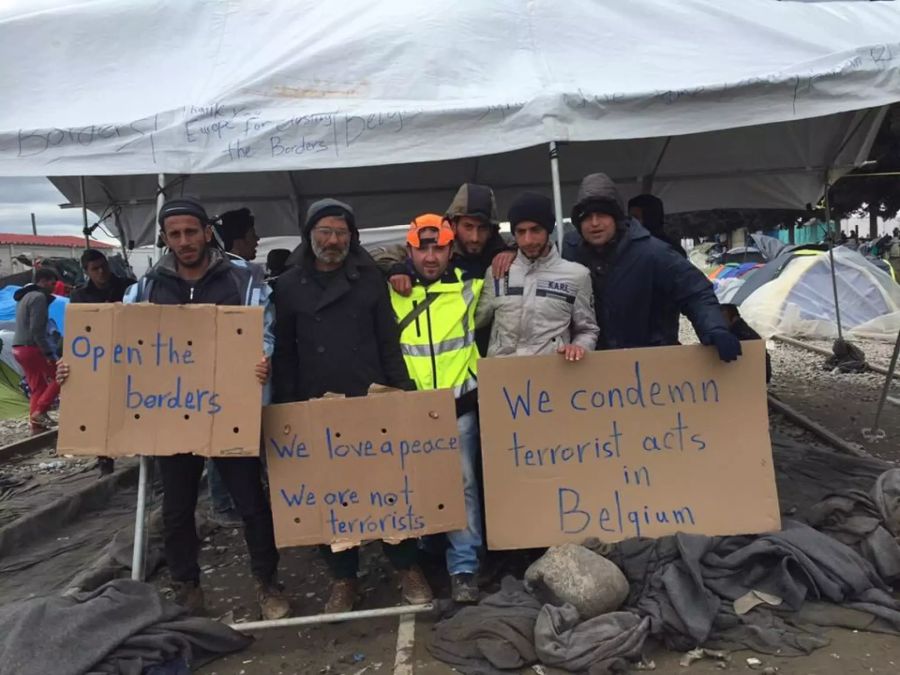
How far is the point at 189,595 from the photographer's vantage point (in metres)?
3.24

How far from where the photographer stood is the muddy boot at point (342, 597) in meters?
3.21

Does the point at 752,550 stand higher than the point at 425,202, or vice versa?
the point at 425,202

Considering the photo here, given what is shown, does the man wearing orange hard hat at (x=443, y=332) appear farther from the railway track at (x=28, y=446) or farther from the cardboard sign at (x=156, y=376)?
the railway track at (x=28, y=446)

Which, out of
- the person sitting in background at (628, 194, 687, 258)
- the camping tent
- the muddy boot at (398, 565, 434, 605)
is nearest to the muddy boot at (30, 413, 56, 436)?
the muddy boot at (398, 565, 434, 605)

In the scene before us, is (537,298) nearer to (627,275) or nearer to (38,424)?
(627,275)

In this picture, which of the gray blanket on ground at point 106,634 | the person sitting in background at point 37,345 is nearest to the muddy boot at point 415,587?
the gray blanket on ground at point 106,634

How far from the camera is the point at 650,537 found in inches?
126

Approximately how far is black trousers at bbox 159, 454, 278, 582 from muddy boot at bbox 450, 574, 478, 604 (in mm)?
864

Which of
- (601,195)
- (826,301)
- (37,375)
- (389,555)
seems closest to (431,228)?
(601,195)

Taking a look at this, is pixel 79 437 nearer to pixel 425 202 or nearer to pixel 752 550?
pixel 752 550

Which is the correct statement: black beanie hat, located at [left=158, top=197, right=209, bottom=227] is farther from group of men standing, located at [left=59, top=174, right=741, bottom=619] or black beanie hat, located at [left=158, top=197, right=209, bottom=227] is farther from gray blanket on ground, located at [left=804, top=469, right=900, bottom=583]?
gray blanket on ground, located at [left=804, top=469, right=900, bottom=583]

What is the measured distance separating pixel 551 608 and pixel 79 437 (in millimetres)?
2097

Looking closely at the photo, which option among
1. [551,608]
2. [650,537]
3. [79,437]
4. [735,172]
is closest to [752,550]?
[650,537]

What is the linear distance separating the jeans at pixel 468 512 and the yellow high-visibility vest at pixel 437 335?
200mm
